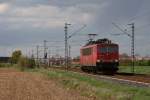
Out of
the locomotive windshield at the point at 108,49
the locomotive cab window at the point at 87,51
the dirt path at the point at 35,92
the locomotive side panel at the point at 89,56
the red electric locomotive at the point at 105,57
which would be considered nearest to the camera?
the dirt path at the point at 35,92

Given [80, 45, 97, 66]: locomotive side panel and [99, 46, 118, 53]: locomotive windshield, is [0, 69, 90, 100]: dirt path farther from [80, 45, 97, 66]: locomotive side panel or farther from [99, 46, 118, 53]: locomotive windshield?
[80, 45, 97, 66]: locomotive side panel

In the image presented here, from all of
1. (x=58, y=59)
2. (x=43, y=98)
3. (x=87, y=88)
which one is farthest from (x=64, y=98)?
(x=58, y=59)

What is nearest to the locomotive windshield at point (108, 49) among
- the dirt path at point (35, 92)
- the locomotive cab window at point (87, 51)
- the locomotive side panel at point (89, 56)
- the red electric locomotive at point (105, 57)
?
the red electric locomotive at point (105, 57)

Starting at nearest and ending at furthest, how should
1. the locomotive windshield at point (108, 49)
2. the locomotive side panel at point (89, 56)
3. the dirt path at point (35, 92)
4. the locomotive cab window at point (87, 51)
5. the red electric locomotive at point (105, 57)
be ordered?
the dirt path at point (35, 92) → the red electric locomotive at point (105, 57) → the locomotive windshield at point (108, 49) → the locomotive side panel at point (89, 56) → the locomotive cab window at point (87, 51)

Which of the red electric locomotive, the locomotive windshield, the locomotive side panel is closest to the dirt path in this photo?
the red electric locomotive

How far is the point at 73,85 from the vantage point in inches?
1484

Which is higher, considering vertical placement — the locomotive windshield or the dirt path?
the locomotive windshield

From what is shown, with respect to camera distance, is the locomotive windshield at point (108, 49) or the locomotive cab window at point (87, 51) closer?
the locomotive windshield at point (108, 49)

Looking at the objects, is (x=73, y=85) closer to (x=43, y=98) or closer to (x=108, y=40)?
(x=43, y=98)

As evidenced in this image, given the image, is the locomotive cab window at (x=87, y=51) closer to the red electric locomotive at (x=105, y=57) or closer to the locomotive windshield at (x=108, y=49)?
the red electric locomotive at (x=105, y=57)

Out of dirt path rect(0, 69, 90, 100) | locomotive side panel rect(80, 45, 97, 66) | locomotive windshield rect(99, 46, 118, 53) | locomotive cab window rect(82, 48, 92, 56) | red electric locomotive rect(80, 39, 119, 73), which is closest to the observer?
dirt path rect(0, 69, 90, 100)

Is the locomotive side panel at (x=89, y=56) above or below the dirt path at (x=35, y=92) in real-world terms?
above

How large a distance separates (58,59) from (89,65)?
83.6 m

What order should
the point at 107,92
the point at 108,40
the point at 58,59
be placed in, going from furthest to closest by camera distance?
the point at 58,59, the point at 108,40, the point at 107,92
